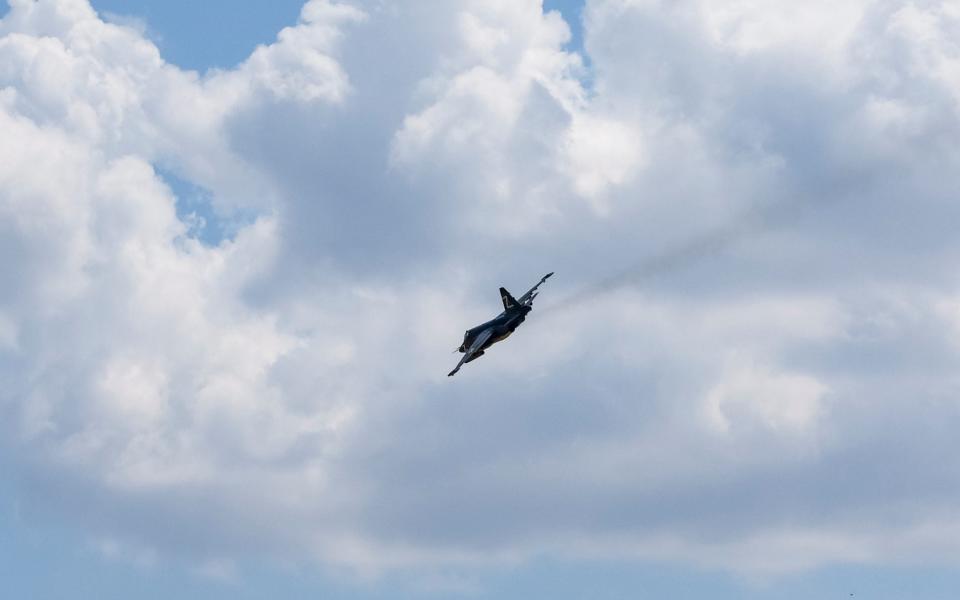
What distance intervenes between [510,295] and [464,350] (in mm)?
9695

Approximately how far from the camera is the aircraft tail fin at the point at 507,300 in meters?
192

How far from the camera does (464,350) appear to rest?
188375 millimetres

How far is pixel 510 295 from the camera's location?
192 m

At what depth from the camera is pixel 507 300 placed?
631 feet

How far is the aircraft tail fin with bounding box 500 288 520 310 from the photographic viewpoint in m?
192
